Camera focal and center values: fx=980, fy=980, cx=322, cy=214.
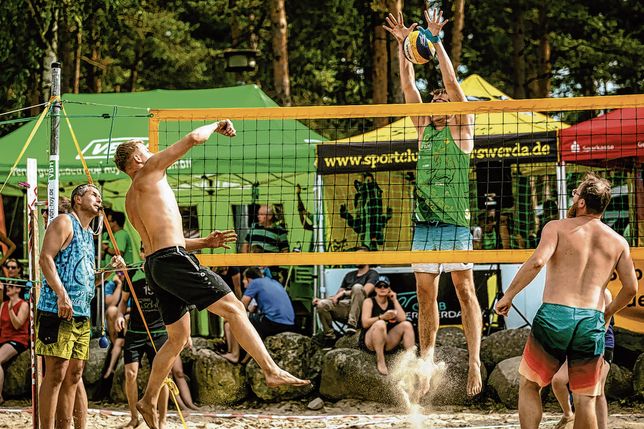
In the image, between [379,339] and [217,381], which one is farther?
[217,381]

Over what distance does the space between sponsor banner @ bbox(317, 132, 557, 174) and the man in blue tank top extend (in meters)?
4.10

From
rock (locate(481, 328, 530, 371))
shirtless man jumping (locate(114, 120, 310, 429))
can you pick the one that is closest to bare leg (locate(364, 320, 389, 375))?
rock (locate(481, 328, 530, 371))

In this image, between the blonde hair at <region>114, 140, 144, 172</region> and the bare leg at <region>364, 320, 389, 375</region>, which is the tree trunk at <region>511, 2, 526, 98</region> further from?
the blonde hair at <region>114, 140, 144, 172</region>

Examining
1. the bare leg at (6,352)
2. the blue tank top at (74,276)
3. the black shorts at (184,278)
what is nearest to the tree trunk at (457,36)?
the bare leg at (6,352)

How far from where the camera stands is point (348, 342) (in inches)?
412

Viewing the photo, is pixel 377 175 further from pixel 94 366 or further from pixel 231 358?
pixel 94 366

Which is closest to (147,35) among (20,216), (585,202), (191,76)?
(191,76)

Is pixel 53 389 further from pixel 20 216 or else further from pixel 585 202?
pixel 20 216

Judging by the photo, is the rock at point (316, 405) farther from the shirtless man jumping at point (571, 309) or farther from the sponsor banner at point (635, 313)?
the shirtless man jumping at point (571, 309)

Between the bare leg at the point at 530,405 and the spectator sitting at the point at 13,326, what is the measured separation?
650cm

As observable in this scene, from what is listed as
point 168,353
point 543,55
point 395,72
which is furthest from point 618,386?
point 543,55

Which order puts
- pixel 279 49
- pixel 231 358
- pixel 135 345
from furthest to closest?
pixel 279 49 → pixel 231 358 → pixel 135 345

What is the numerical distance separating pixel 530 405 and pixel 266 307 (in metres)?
5.30

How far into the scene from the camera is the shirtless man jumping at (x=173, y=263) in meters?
5.82
